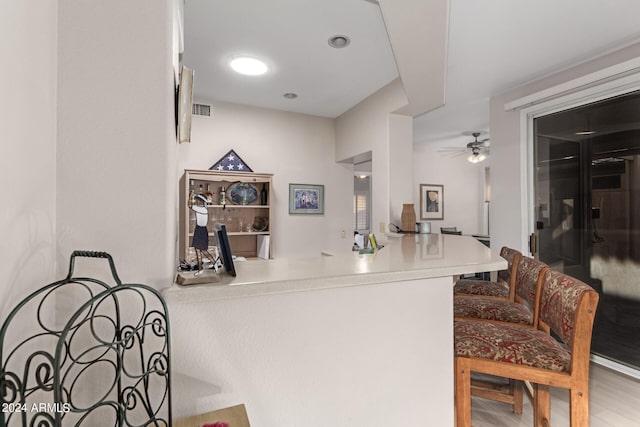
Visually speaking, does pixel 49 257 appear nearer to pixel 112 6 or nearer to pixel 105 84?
pixel 105 84

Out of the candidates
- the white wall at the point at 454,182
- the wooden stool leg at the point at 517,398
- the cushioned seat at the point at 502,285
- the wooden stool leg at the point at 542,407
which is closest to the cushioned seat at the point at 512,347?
the wooden stool leg at the point at 542,407

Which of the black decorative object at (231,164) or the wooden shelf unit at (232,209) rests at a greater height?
the black decorative object at (231,164)

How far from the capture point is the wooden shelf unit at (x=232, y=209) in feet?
10.9

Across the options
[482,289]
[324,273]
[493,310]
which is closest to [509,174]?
[482,289]

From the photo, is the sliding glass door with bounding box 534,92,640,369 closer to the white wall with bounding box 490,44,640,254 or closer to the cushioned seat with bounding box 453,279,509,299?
the white wall with bounding box 490,44,640,254

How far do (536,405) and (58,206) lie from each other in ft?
7.38

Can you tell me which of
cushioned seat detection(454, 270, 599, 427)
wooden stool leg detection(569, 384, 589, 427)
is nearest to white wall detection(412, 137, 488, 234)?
cushioned seat detection(454, 270, 599, 427)

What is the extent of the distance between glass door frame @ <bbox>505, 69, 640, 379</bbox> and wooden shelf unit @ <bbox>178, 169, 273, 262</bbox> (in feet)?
8.82

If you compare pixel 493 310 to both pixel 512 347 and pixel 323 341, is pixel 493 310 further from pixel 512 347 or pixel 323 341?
pixel 323 341

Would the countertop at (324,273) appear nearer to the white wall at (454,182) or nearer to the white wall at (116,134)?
the white wall at (116,134)

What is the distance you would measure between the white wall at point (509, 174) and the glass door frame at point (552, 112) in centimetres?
1

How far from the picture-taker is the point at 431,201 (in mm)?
6441

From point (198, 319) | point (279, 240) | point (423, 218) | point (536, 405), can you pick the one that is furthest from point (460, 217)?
point (198, 319)

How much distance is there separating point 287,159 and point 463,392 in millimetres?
3099
